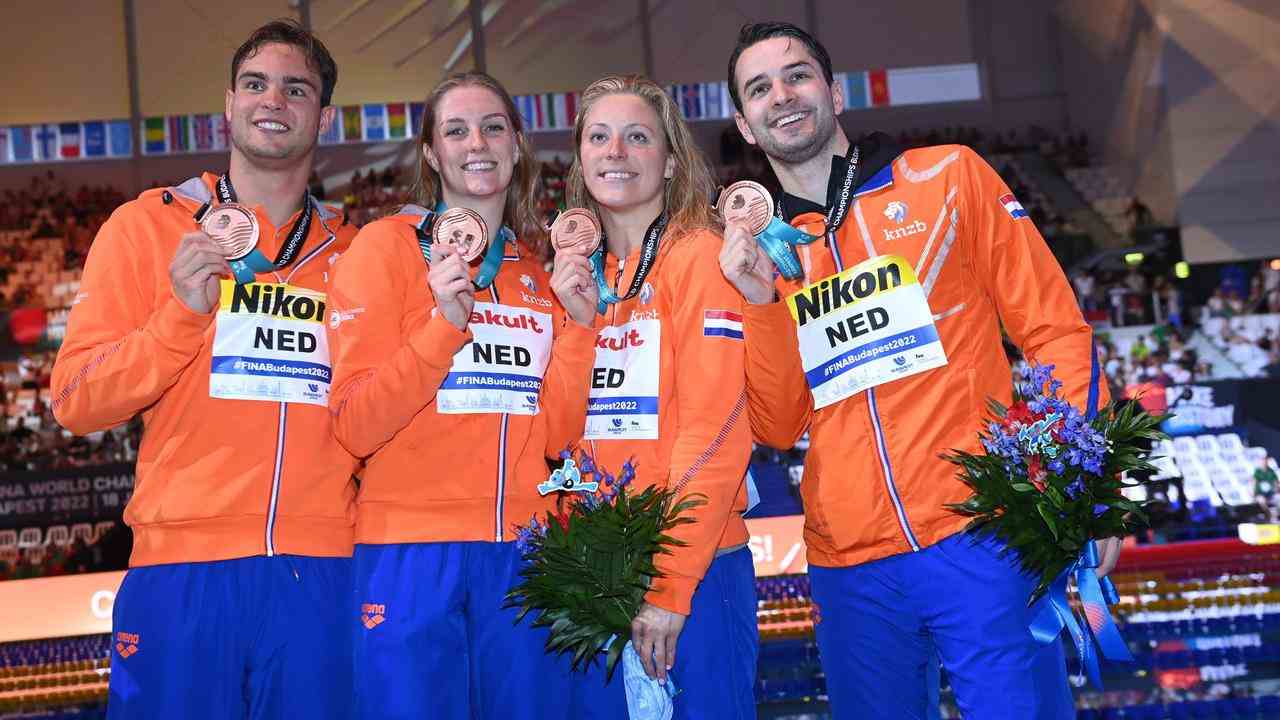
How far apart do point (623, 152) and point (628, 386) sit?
621 mm

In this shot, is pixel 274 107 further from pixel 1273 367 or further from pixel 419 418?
pixel 1273 367

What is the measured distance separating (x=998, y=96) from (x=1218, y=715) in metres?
18.1

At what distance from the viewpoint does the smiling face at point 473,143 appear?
2973mm

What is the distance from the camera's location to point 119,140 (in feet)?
64.7

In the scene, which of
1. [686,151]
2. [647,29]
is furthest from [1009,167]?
[686,151]

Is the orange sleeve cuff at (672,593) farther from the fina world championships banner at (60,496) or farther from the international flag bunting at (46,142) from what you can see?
the international flag bunting at (46,142)

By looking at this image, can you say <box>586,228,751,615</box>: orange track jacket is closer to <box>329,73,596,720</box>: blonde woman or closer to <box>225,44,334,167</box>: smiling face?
<box>329,73,596,720</box>: blonde woman

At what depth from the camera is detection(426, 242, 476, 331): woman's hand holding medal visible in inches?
101

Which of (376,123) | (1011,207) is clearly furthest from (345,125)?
(1011,207)

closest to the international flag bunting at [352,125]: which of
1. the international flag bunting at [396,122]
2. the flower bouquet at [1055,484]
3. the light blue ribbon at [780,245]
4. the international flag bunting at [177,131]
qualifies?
the international flag bunting at [396,122]

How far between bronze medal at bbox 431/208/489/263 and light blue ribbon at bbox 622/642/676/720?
1.00 meters

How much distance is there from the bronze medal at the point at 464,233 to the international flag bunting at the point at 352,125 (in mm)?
18214

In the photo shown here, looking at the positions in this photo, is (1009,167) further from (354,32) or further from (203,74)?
(203,74)

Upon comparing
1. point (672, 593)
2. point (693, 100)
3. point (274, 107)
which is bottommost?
point (672, 593)
